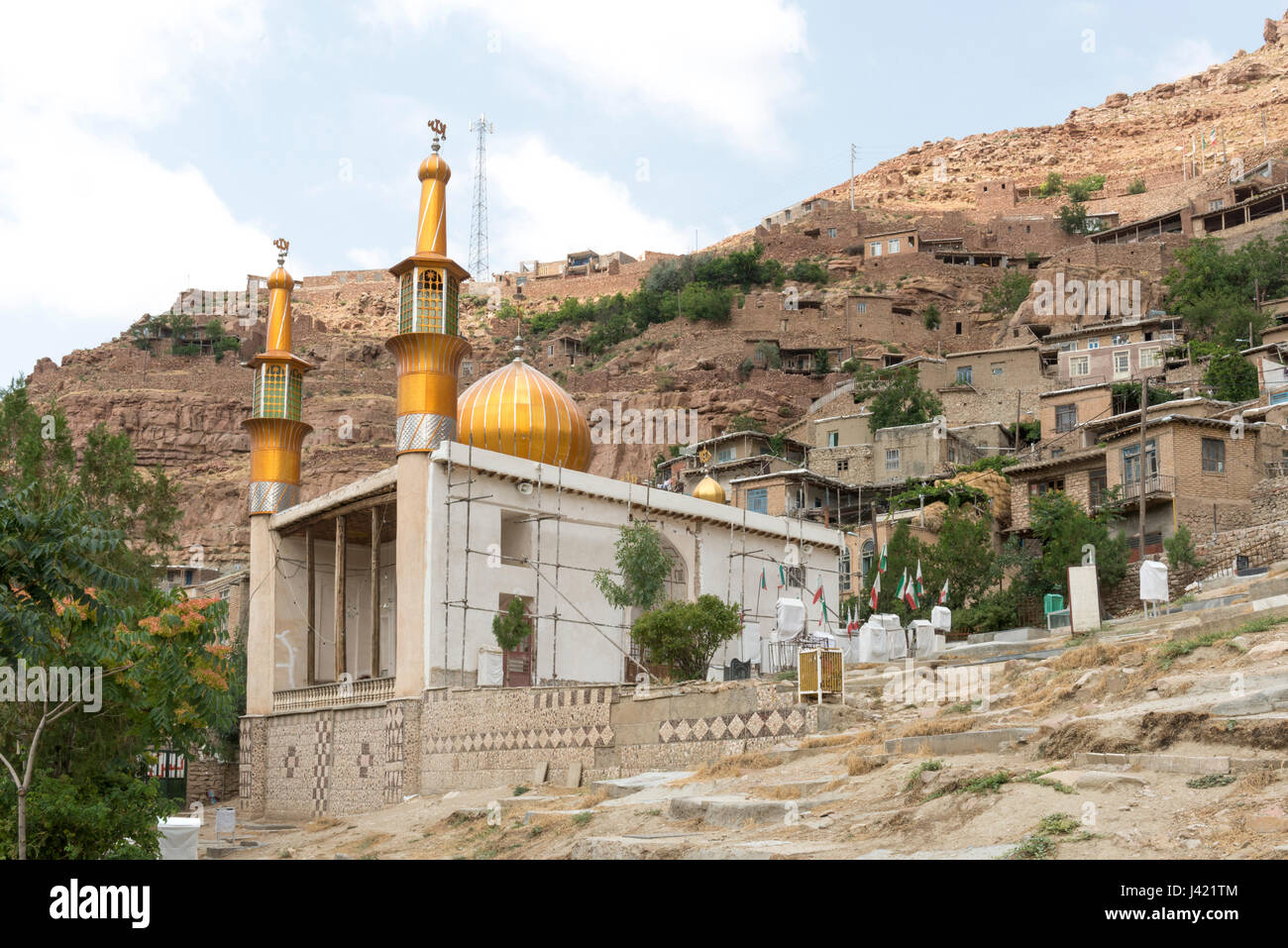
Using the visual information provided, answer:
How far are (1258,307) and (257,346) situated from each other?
186 ft

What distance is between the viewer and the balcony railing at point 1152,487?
34.4 metres

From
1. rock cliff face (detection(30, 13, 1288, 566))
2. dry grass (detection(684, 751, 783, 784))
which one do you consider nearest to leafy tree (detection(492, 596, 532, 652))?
dry grass (detection(684, 751, 783, 784))

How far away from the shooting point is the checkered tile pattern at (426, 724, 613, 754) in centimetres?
2183

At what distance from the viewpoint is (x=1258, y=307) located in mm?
55969

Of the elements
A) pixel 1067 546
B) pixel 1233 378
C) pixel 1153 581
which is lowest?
pixel 1153 581

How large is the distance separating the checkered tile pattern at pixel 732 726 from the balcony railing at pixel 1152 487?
18444 mm

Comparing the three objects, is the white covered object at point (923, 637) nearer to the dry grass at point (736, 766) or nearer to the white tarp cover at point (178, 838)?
the dry grass at point (736, 766)

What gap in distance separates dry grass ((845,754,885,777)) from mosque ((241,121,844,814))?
7.60 meters

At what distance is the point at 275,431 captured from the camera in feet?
110

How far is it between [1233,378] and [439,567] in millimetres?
30952

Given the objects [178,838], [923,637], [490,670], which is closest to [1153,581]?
[923,637]

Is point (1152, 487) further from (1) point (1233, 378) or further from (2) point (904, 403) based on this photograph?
(2) point (904, 403)

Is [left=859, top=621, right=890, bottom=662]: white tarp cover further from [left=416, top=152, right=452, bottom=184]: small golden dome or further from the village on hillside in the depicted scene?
[left=416, top=152, right=452, bottom=184]: small golden dome
